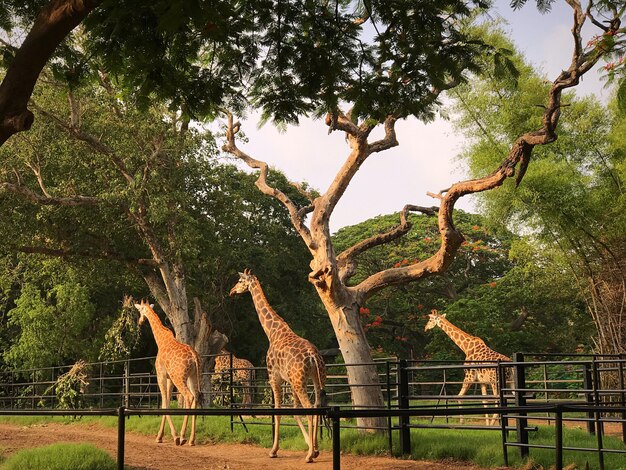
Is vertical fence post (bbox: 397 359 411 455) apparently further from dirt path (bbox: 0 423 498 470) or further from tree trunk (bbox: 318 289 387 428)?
tree trunk (bbox: 318 289 387 428)

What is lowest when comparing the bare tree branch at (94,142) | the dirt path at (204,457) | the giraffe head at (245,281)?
the dirt path at (204,457)

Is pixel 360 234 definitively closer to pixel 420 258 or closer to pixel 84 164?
pixel 420 258

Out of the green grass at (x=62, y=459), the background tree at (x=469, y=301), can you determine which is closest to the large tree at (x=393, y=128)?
the green grass at (x=62, y=459)

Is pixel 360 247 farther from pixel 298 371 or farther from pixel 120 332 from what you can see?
pixel 120 332

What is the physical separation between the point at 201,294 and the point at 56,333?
169 inches

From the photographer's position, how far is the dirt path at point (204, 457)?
9.01 meters

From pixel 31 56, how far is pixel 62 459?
4.87m

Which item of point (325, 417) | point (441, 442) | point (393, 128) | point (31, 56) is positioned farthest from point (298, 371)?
point (31, 56)

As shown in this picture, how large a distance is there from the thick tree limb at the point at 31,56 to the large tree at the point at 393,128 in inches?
88.4

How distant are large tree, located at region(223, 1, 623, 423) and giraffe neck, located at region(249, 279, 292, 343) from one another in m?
0.95

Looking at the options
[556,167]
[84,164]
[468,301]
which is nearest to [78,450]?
[84,164]

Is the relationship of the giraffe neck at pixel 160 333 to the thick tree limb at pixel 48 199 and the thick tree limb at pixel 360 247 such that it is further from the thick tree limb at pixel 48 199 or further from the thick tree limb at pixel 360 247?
the thick tree limb at pixel 360 247

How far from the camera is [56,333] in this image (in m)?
20.7

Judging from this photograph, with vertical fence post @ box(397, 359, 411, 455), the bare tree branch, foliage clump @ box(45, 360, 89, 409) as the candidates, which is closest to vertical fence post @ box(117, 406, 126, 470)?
vertical fence post @ box(397, 359, 411, 455)
